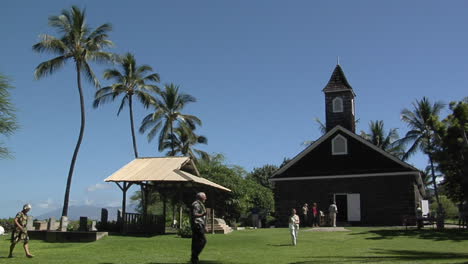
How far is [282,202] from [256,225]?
343cm

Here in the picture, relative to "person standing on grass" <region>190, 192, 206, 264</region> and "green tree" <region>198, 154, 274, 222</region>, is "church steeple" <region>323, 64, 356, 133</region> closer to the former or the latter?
"green tree" <region>198, 154, 274, 222</region>

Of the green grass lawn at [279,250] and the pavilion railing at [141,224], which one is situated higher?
the pavilion railing at [141,224]

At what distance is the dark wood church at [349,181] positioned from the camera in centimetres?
3072

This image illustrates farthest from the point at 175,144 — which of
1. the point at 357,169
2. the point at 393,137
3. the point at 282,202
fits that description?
the point at 393,137

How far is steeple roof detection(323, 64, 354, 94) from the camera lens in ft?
117

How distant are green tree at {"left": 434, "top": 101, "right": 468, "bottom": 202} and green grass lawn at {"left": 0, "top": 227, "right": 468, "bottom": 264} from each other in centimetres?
339

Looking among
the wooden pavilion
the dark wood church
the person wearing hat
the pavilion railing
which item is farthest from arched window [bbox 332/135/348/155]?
the person wearing hat

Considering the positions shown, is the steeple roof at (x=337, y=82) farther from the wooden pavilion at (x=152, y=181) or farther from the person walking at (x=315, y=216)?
the wooden pavilion at (x=152, y=181)

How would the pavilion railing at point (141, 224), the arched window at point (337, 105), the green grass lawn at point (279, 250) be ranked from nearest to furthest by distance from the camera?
the green grass lawn at point (279, 250), the pavilion railing at point (141, 224), the arched window at point (337, 105)

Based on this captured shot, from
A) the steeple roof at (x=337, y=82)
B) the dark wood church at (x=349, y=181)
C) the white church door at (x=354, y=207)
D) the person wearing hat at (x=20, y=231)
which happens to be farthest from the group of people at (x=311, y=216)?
the person wearing hat at (x=20, y=231)

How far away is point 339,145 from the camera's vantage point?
33031 millimetres

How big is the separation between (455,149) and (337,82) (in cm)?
1334

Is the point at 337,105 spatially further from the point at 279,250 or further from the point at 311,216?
the point at 279,250

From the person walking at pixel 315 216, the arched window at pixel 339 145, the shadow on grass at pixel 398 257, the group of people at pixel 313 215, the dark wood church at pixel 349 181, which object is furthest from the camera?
the arched window at pixel 339 145
